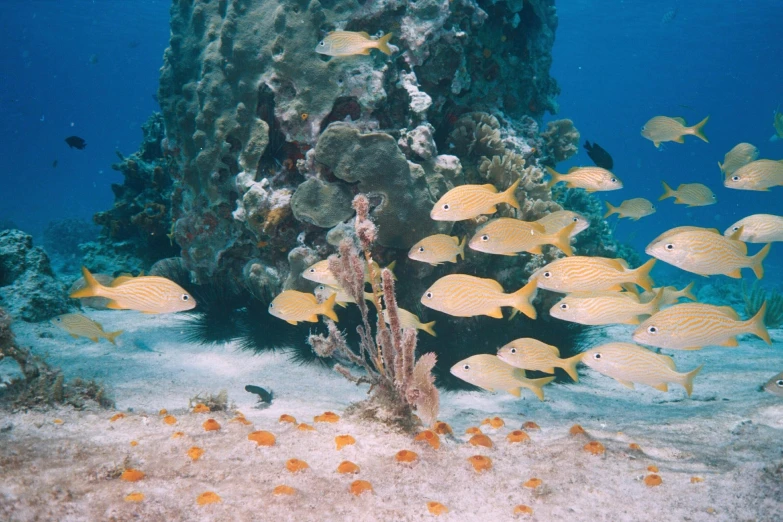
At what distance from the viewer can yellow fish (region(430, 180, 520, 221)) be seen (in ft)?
14.1

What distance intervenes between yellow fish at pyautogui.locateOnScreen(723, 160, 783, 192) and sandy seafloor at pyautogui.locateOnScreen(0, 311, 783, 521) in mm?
2477

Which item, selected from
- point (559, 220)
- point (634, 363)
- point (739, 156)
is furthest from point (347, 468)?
point (739, 156)

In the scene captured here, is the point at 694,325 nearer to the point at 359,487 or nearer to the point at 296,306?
the point at 359,487

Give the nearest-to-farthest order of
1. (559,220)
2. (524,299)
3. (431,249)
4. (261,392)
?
(524,299) < (431,249) < (261,392) < (559,220)

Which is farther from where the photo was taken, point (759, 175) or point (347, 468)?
point (759, 175)

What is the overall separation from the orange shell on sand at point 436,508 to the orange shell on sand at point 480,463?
549 millimetres

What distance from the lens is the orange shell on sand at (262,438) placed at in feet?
9.95

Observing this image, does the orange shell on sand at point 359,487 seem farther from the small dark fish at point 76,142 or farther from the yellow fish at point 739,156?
the small dark fish at point 76,142

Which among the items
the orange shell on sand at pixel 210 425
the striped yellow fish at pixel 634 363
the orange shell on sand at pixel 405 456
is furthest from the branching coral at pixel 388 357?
the striped yellow fish at pixel 634 363

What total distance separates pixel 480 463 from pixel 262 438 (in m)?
1.58

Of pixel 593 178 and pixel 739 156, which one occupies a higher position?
pixel 739 156

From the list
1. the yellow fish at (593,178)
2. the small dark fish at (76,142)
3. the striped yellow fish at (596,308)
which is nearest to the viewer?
the striped yellow fish at (596,308)

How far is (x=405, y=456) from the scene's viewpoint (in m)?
2.91

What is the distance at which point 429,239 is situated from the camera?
4.43 m
